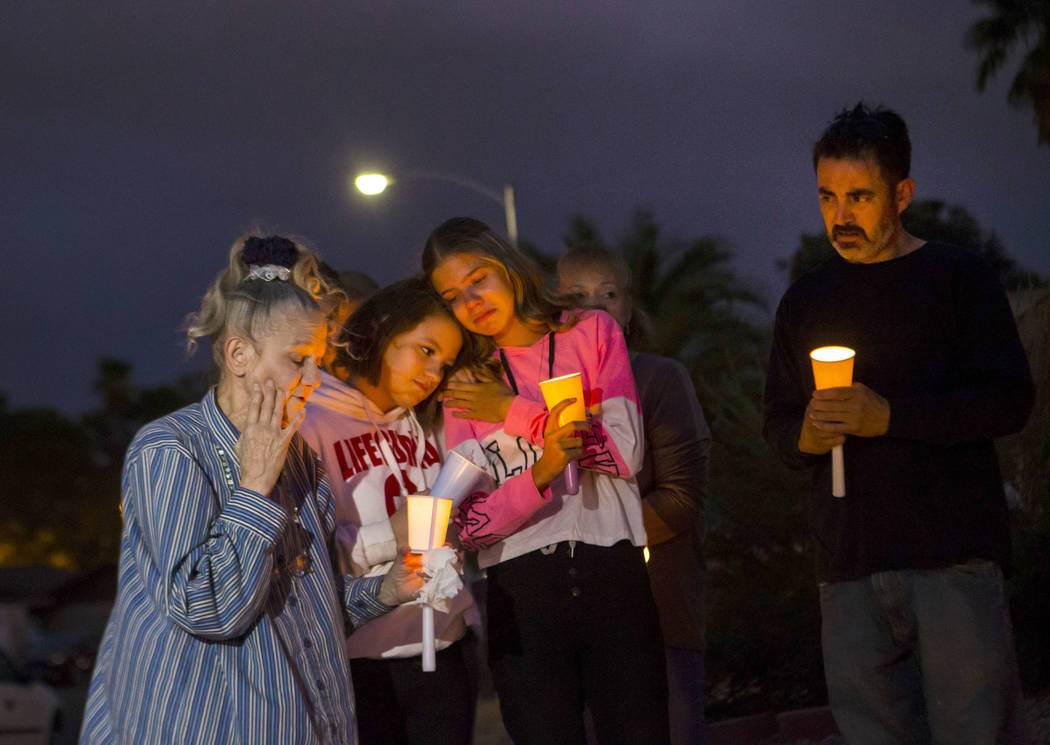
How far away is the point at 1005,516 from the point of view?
3592 mm

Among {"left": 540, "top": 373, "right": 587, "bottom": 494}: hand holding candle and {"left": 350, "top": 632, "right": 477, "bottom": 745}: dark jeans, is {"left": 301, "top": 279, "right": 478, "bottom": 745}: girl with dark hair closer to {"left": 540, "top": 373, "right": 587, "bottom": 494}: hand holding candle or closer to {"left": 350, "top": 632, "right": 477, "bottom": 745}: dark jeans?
{"left": 350, "top": 632, "right": 477, "bottom": 745}: dark jeans

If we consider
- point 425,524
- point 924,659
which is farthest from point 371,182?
point 924,659

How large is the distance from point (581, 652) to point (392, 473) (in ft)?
3.08

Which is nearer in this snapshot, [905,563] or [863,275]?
[905,563]

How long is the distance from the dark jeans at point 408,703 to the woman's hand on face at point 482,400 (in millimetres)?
842

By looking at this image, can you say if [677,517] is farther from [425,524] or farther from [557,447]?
[425,524]

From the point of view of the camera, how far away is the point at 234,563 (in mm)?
2846

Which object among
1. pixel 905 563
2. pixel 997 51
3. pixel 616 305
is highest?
pixel 997 51

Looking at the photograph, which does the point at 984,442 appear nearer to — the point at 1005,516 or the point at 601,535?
the point at 1005,516

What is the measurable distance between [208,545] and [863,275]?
2.26m

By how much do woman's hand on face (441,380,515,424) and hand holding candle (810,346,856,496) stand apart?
44.3 inches

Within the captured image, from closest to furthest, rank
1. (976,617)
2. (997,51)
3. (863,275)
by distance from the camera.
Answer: (976,617)
(863,275)
(997,51)

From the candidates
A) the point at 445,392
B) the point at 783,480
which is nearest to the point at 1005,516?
the point at 445,392

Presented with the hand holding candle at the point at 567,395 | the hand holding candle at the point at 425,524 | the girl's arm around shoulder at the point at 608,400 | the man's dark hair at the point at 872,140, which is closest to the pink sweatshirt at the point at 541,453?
the girl's arm around shoulder at the point at 608,400
